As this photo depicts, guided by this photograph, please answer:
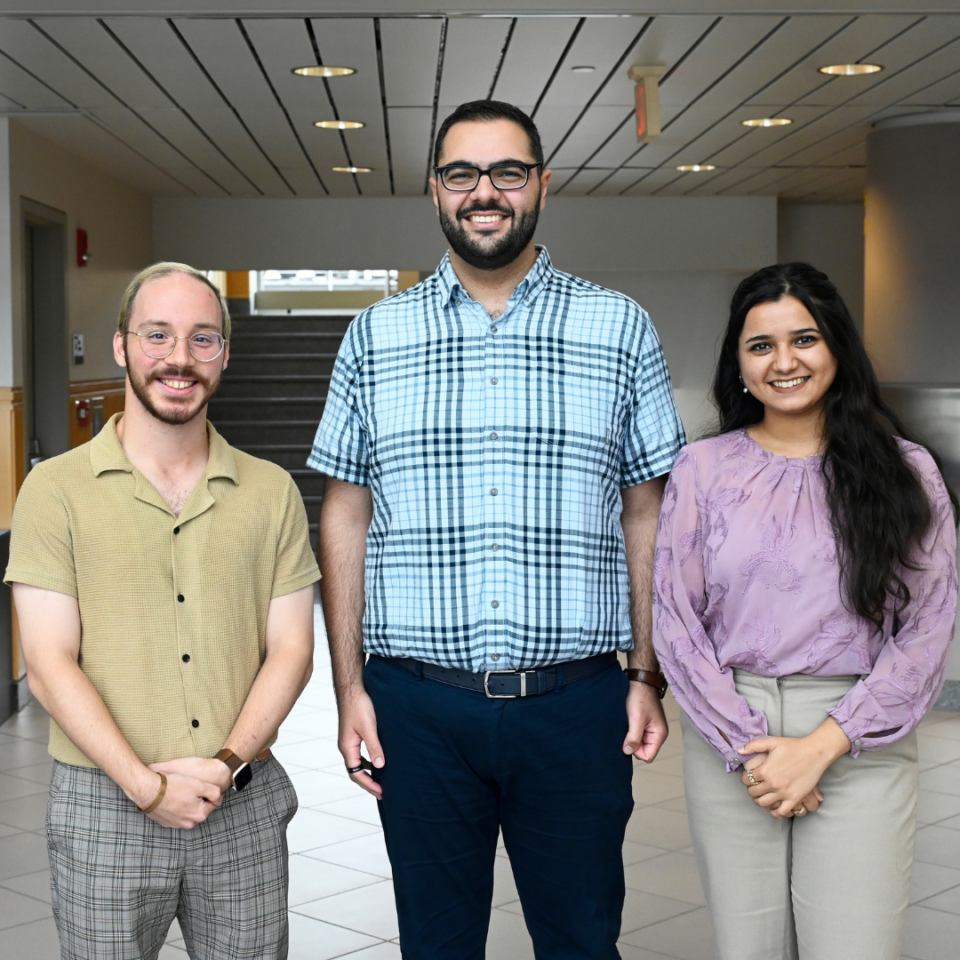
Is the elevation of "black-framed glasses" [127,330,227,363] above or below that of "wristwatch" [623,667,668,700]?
above

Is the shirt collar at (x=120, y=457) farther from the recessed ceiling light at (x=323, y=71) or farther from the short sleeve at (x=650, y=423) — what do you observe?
the recessed ceiling light at (x=323, y=71)

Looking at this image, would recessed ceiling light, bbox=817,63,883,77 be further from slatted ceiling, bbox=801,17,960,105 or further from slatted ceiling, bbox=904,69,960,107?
slatted ceiling, bbox=904,69,960,107

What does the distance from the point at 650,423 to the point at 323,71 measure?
3.95 m

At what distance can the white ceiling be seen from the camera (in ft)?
16.5

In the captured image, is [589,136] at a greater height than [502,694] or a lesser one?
greater

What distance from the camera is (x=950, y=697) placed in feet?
20.3

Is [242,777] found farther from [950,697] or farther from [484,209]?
[950,697]

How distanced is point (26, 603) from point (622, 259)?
28.9ft

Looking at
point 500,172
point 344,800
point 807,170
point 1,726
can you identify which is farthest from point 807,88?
point 1,726

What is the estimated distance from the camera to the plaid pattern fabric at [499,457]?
2.23 meters


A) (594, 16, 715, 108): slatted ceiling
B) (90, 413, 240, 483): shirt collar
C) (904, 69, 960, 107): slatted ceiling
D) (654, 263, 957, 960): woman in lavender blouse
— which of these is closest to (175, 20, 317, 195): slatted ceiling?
(594, 16, 715, 108): slatted ceiling

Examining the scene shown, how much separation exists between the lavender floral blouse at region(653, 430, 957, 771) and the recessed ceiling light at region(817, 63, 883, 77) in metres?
4.09

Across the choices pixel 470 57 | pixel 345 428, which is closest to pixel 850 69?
pixel 470 57

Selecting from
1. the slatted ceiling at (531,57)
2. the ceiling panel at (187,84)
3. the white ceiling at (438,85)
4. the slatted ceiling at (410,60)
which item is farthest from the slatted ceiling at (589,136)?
the ceiling panel at (187,84)
